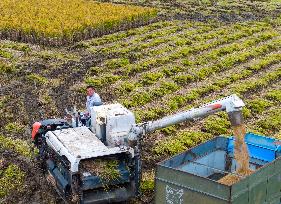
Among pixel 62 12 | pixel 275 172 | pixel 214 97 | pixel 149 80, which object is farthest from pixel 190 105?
pixel 62 12

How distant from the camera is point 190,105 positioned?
17016 mm

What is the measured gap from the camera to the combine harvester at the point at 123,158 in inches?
365

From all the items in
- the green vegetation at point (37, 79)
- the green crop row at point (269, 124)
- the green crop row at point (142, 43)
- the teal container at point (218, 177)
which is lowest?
the green crop row at point (269, 124)

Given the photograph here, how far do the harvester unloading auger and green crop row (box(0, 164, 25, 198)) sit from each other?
4.21 ft

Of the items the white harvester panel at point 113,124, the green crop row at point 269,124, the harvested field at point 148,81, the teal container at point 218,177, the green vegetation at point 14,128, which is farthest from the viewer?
the green crop row at point 269,124

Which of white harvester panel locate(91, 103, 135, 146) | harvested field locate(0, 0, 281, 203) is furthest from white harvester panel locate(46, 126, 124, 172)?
harvested field locate(0, 0, 281, 203)

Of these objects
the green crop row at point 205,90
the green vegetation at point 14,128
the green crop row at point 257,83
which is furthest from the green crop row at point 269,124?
the green vegetation at point 14,128

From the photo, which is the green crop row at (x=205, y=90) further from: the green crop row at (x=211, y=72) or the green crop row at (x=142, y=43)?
the green crop row at (x=142, y=43)

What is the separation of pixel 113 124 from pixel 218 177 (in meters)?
2.14

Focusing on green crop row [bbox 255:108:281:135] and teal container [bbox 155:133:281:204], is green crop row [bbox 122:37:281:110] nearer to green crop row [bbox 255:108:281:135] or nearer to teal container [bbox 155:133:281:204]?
green crop row [bbox 255:108:281:135]

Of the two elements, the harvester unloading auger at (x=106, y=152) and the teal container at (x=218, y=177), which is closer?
the teal container at (x=218, y=177)

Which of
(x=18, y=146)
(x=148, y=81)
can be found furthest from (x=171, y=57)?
(x=18, y=146)

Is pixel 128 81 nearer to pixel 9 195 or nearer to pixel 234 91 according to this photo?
pixel 234 91

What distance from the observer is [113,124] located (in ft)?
33.3
